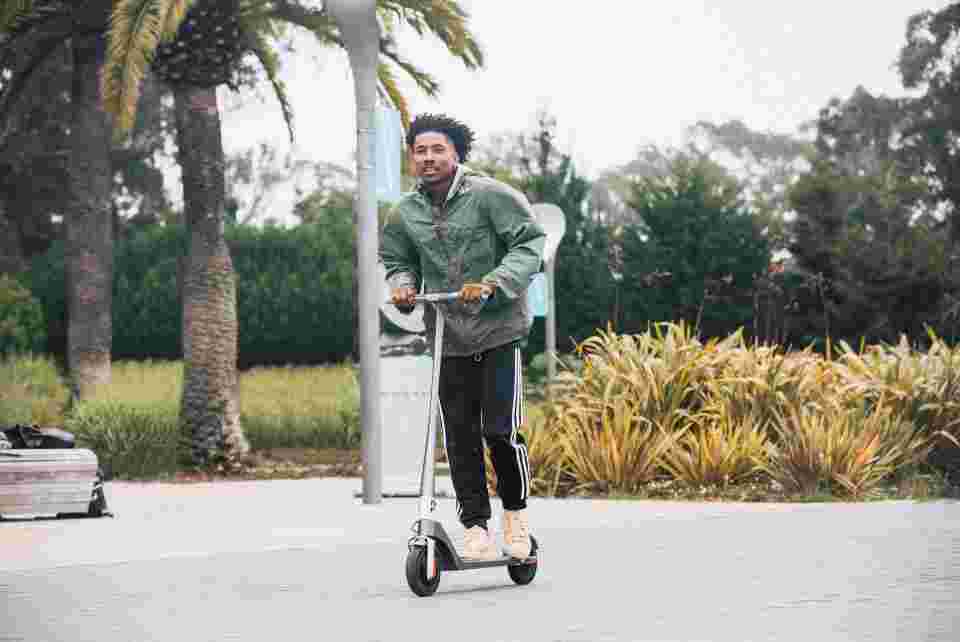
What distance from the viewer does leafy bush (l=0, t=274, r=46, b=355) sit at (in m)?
28.8

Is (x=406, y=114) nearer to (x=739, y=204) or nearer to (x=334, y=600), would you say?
(x=739, y=204)

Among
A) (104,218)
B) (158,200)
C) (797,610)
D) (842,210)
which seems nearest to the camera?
(797,610)

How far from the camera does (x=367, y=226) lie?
12.9 m

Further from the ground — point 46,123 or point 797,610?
point 46,123

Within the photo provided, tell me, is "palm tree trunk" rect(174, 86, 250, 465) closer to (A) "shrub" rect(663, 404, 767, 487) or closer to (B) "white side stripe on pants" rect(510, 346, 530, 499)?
(A) "shrub" rect(663, 404, 767, 487)

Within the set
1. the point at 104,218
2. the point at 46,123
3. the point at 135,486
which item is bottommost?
the point at 135,486

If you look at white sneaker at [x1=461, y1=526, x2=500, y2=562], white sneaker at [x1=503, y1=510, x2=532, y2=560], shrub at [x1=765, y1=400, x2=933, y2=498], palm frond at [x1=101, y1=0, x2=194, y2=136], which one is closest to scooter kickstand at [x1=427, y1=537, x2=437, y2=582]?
white sneaker at [x1=461, y1=526, x2=500, y2=562]

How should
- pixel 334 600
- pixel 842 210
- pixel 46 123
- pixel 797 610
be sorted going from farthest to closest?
1. pixel 46 123
2. pixel 842 210
3. pixel 334 600
4. pixel 797 610

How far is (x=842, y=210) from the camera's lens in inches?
1233

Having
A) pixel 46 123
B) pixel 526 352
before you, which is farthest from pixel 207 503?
pixel 46 123

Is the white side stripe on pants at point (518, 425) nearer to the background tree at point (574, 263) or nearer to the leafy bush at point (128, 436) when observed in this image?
the leafy bush at point (128, 436)

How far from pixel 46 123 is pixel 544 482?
23.4 metres

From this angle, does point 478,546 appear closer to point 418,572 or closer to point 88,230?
point 418,572

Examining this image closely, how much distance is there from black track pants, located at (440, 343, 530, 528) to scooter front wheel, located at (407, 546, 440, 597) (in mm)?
471
